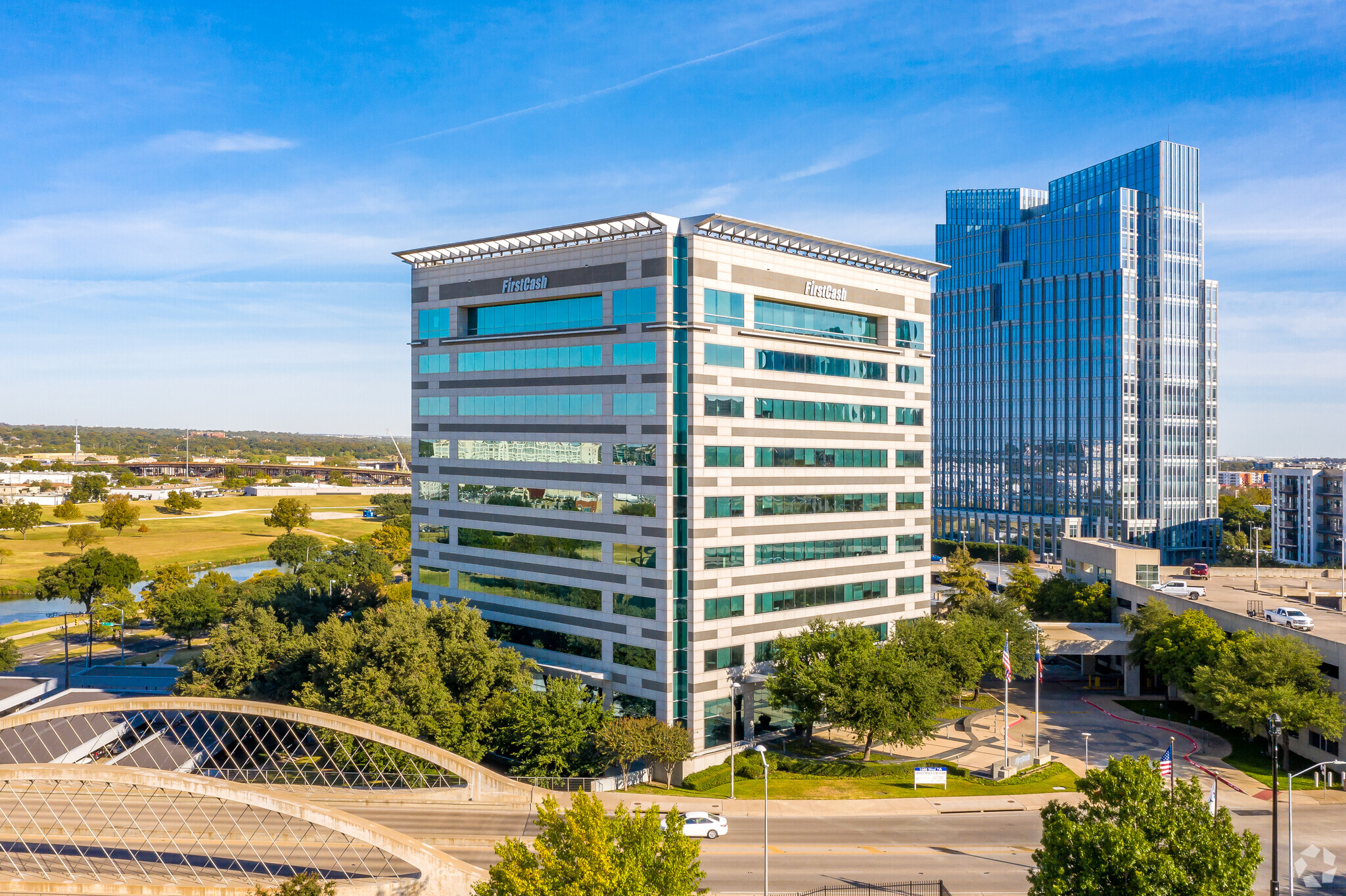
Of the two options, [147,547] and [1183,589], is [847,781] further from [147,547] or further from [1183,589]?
[147,547]

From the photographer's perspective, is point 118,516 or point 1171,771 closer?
point 1171,771

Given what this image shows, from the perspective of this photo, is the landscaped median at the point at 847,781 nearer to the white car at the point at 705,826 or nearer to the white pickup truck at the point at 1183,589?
the white car at the point at 705,826

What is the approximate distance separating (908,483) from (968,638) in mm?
13740

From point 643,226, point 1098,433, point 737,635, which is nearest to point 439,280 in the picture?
point 643,226

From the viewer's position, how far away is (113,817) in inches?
1875

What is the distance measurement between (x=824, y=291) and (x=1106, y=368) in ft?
336

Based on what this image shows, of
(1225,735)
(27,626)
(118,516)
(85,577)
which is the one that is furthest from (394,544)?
(1225,735)

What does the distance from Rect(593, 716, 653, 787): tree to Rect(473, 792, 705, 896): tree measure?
926 inches

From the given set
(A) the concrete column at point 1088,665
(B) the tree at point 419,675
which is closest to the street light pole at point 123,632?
(B) the tree at point 419,675

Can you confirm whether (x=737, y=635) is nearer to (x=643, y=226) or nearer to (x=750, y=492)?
(x=750, y=492)

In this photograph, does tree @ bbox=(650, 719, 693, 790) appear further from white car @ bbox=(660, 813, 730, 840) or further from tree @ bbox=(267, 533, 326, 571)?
tree @ bbox=(267, 533, 326, 571)

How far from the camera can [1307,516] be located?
450 ft

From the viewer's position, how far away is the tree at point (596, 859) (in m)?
27.3

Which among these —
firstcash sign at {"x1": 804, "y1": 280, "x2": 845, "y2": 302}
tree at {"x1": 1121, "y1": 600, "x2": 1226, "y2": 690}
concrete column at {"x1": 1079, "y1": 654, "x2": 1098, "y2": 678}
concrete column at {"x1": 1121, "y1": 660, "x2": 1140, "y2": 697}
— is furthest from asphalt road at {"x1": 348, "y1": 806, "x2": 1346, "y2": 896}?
firstcash sign at {"x1": 804, "y1": 280, "x2": 845, "y2": 302}
